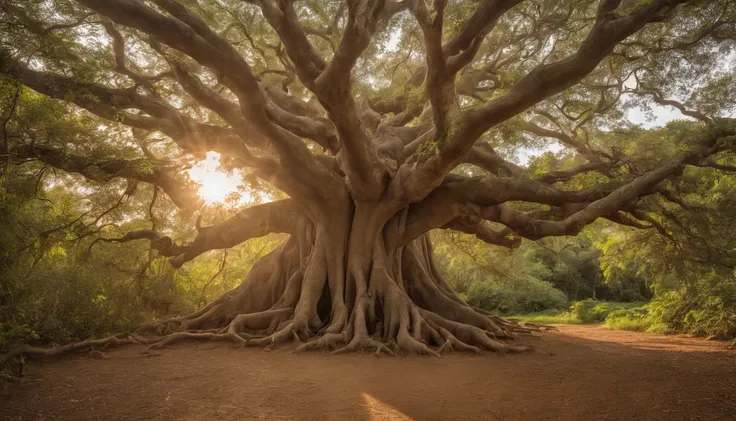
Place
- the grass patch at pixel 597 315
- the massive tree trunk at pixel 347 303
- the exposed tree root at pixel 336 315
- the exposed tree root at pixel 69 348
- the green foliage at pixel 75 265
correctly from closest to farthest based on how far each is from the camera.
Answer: the exposed tree root at pixel 69 348, the green foliage at pixel 75 265, the exposed tree root at pixel 336 315, the massive tree trunk at pixel 347 303, the grass patch at pixel 597 315

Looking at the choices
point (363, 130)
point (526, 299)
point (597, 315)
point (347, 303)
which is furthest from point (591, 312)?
point (363, 130)

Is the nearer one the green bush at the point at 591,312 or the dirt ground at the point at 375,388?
the dirt ground at the point at 375,388

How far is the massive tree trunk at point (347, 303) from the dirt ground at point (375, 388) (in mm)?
939

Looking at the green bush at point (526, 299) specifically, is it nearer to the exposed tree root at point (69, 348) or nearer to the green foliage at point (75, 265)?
the green foliage at point (75, 265)

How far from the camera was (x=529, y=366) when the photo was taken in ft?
18.5

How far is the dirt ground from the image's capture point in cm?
355

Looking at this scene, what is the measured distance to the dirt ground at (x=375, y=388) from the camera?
11.7 ft

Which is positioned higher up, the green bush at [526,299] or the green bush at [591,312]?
the green bush at [526,299]

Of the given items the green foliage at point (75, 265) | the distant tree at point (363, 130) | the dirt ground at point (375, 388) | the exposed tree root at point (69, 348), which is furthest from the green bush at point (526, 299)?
the exposed tree root at point (69, 348)

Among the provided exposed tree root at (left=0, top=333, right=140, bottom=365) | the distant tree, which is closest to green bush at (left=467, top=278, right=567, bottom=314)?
the distant tree

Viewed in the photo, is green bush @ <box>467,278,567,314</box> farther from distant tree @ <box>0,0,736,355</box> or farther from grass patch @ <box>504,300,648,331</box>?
distant tree @ <box>0,0,736,355</box>

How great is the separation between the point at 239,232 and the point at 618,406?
935 cm

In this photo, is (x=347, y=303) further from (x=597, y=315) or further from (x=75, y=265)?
(x=597, y=315)

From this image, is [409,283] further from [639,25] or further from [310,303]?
[639,25]
